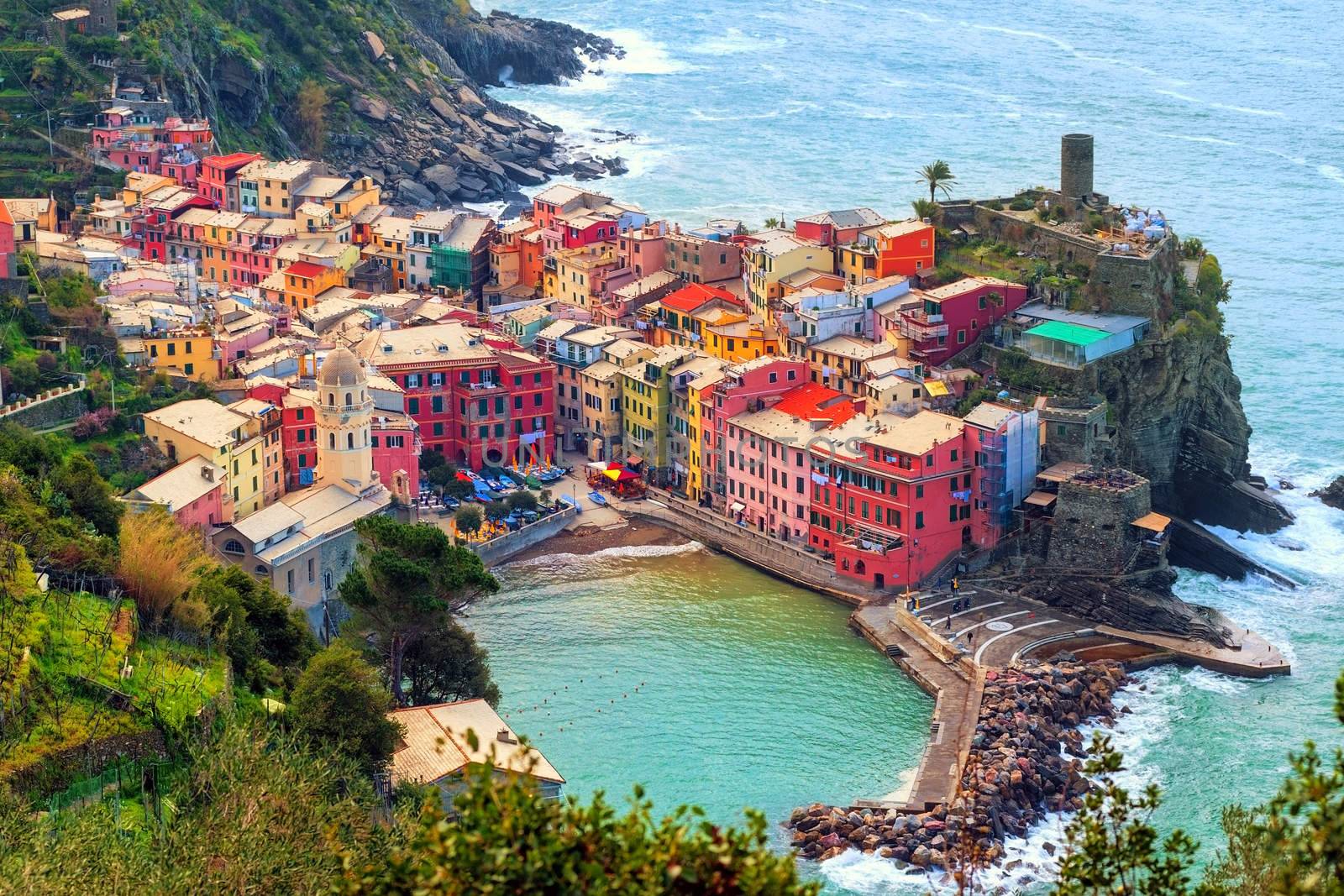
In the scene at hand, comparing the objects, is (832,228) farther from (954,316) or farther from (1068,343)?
(1068,343)

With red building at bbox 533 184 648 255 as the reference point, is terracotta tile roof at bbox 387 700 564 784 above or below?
below

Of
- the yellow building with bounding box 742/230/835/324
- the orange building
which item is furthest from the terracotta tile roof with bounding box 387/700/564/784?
the orange building

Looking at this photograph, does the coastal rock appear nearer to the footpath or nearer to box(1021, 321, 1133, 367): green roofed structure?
box(1021, 321, 1133, 367): green roofed structure

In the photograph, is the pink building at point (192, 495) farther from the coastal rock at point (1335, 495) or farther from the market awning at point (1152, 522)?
the coastal rock at point (1335, 495)

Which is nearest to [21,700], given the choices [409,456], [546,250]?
[409,456]

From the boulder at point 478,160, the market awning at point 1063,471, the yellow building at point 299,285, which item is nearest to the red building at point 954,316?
the market awning at point 1063,471
